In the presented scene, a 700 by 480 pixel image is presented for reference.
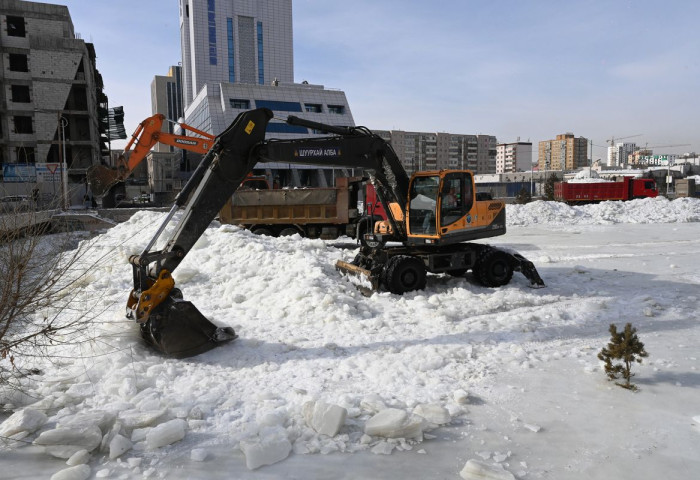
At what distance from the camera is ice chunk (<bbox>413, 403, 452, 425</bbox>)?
4469 millimetres

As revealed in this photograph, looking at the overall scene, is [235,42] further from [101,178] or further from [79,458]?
[79,458]

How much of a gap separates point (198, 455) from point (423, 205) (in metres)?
7.23

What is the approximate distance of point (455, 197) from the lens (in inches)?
399

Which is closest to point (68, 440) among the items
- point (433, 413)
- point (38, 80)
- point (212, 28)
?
point (433, 413)

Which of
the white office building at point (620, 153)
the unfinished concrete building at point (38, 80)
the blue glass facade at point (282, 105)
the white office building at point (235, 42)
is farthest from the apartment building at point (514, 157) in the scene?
the unfinished concrete building at point (38, 80)

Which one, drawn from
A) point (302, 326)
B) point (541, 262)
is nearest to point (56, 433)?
point (302, 326)

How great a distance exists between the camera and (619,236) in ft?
68.8

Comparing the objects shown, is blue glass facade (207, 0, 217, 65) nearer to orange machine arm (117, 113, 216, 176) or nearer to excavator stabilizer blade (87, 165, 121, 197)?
orange machine arm (117, 113, 216, 176)

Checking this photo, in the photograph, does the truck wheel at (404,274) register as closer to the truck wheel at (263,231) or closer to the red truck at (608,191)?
the truck wheel at (263,231)

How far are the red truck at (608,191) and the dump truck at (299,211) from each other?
1131 inches

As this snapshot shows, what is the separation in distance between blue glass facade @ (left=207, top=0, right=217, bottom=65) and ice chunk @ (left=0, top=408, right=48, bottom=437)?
101 meters

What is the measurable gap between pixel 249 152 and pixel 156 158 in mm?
70496

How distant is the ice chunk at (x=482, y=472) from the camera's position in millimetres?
3598

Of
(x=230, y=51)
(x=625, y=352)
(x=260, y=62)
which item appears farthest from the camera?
(x=260, y=62)
